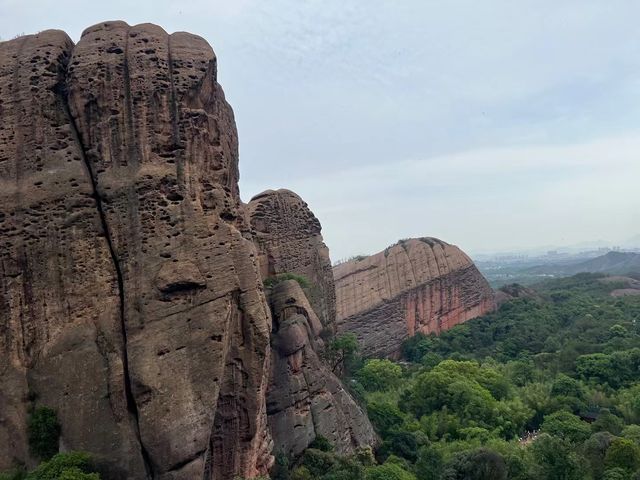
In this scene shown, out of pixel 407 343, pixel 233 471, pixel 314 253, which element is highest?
pixel 314 253

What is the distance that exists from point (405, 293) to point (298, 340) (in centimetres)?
2615

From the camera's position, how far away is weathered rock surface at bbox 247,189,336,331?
2153 cm

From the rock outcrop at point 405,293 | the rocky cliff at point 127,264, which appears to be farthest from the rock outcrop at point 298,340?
the rock outcrop at point 405,293

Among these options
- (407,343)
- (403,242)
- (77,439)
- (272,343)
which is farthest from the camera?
(403,242)

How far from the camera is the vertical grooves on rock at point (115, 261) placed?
11282 mm

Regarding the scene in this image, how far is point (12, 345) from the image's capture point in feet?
38.6

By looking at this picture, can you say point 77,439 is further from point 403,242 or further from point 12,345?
point 403,242

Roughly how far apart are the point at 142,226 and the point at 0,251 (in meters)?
3.05

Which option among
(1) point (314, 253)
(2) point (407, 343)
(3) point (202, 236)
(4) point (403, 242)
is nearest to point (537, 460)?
(1) point (314, 253)

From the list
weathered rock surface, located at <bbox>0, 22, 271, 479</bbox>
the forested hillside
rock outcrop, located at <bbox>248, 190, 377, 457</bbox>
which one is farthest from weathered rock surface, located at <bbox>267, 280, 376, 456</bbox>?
weathered rock surface, located at <bbox>0, 22, 271, 479</bbox>

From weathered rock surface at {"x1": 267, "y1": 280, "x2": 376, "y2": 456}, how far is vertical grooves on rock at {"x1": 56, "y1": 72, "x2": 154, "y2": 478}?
18.0 feet

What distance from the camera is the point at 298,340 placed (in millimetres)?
17078

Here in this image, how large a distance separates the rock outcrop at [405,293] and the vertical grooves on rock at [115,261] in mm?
28701

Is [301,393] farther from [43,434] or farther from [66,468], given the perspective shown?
[66,468]
